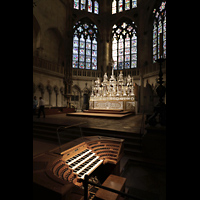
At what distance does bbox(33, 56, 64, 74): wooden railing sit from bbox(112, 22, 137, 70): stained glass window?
25.8 feet

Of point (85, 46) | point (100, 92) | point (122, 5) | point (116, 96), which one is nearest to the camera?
point (116, 96)

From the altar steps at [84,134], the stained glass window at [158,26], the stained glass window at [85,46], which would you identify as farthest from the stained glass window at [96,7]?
the altar steps at [84,134]

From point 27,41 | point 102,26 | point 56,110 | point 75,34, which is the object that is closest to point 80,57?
point 75,34

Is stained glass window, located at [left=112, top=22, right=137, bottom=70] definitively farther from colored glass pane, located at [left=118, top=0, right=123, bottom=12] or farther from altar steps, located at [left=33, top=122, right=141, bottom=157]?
altar steps, located at [left=33, top=122, right=141, bottom=157]

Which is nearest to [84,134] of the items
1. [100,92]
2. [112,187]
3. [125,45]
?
[112,187]

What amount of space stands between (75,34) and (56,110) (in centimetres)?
1196

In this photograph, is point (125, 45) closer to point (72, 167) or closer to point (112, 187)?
point (72, 167)

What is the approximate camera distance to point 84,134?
208 inches

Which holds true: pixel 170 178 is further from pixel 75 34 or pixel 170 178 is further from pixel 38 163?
pixel 75 34

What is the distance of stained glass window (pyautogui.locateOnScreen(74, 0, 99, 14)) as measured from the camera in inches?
739

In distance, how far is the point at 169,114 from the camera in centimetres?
71

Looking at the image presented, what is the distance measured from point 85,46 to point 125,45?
5654mm

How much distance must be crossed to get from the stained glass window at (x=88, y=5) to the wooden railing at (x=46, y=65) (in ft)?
30.2

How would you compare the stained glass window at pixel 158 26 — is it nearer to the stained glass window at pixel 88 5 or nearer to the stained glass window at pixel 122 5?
the stained glass window at pixel 122 5
